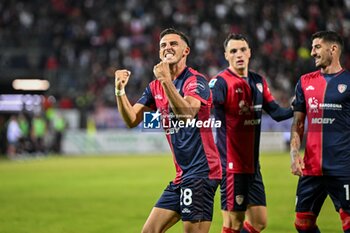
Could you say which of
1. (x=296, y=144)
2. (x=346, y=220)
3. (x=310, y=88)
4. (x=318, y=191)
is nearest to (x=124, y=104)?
(x=296, y=144)

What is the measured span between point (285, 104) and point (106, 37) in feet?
35.3

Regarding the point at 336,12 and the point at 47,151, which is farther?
the point at 47,151

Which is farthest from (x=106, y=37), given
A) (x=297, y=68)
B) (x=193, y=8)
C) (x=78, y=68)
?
(x=297, y=68)

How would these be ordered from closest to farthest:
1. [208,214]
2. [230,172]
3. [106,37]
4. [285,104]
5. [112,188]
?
[208,214] < [230,172] < [112,188] < [285,104] < [106,37]

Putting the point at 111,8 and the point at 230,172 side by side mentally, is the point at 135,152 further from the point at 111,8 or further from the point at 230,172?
the point at 230,172

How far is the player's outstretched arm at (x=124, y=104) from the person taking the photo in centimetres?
645

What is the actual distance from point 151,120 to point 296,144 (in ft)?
5.15

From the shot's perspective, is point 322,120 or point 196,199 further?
point 322,120

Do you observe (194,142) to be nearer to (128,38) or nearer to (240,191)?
(240,191)

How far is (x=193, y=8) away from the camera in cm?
3161

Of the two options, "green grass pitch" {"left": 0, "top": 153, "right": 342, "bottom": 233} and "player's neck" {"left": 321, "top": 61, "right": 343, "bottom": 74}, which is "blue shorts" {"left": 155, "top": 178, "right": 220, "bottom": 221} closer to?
"player's neck" {"left": 321, "top": 61, "right": 343, "bottom": 74}

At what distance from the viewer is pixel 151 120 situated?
24.1 feet

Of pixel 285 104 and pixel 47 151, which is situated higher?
pixel 285 104

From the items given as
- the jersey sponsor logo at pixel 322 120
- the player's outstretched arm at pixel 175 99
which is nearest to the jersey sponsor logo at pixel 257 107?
the jersey sponsor logo at pixel 322 120
